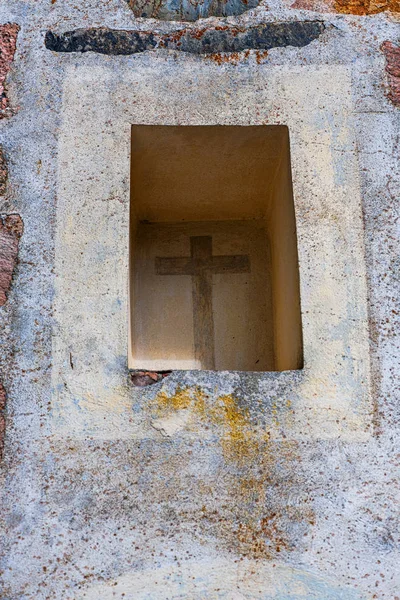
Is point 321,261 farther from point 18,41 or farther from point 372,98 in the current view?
point 18,41

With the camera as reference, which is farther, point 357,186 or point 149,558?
point 357,186

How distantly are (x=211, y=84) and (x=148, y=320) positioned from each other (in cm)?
130

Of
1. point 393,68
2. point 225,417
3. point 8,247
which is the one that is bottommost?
point 225,417

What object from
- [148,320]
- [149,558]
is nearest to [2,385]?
[149,558]

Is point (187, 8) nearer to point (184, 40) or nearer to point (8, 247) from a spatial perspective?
point (184, 40)

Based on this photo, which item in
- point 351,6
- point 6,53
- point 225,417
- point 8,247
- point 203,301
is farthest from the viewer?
point 203,301

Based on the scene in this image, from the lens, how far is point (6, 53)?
301 cm

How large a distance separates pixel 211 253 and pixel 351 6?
1438 mm

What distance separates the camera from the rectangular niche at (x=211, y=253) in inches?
124

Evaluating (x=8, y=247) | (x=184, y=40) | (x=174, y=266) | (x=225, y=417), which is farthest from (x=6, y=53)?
(x=225, y=417)

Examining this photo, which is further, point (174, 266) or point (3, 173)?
point (174, 266)

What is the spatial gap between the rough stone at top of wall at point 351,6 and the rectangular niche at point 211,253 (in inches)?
26.2

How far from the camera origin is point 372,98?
118 inches

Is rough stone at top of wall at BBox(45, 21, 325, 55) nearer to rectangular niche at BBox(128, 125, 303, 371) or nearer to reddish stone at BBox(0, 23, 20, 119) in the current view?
reddish stone at BBox(0, 23, 20, 119)
